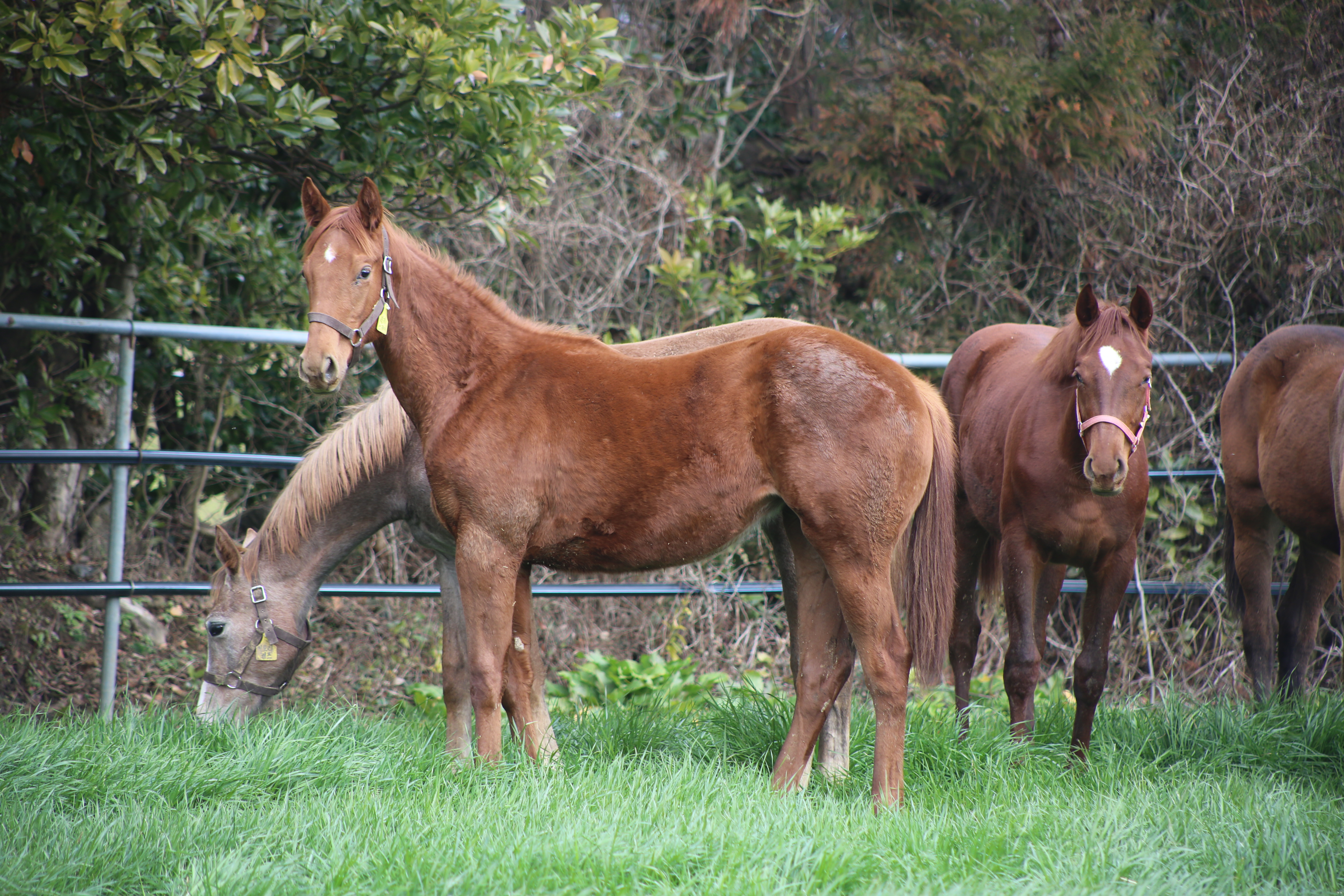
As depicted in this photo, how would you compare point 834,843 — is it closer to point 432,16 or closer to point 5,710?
point 432,16

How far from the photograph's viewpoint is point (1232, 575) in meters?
5.00

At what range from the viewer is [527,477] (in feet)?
11.0

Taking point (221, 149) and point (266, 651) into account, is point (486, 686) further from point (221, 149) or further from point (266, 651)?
point (221, 149)

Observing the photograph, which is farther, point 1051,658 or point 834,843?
point 1051,658

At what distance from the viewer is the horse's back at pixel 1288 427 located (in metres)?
4.44

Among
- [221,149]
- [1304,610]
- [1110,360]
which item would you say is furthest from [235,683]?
[1304,610]

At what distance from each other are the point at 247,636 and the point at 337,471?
2.58 ft

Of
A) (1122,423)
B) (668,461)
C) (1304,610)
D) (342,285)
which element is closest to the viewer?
(342,285)

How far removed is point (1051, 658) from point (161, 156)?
19.4 ft

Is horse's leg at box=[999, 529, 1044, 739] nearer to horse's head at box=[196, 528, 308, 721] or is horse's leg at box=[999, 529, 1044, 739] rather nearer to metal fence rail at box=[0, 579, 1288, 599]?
metal fence rail at box=[0, 579, 1288, 599]

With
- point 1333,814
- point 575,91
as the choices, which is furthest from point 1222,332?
point 575,91

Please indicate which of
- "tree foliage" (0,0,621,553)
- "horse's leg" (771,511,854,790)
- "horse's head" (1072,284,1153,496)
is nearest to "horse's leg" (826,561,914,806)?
"horse's leg" (771,511,854,790)

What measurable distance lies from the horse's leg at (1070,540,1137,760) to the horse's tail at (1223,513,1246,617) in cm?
141

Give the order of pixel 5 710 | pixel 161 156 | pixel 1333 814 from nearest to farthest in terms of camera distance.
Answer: pixel 1333 814 < pixel 161 156 < pixel 5 710
